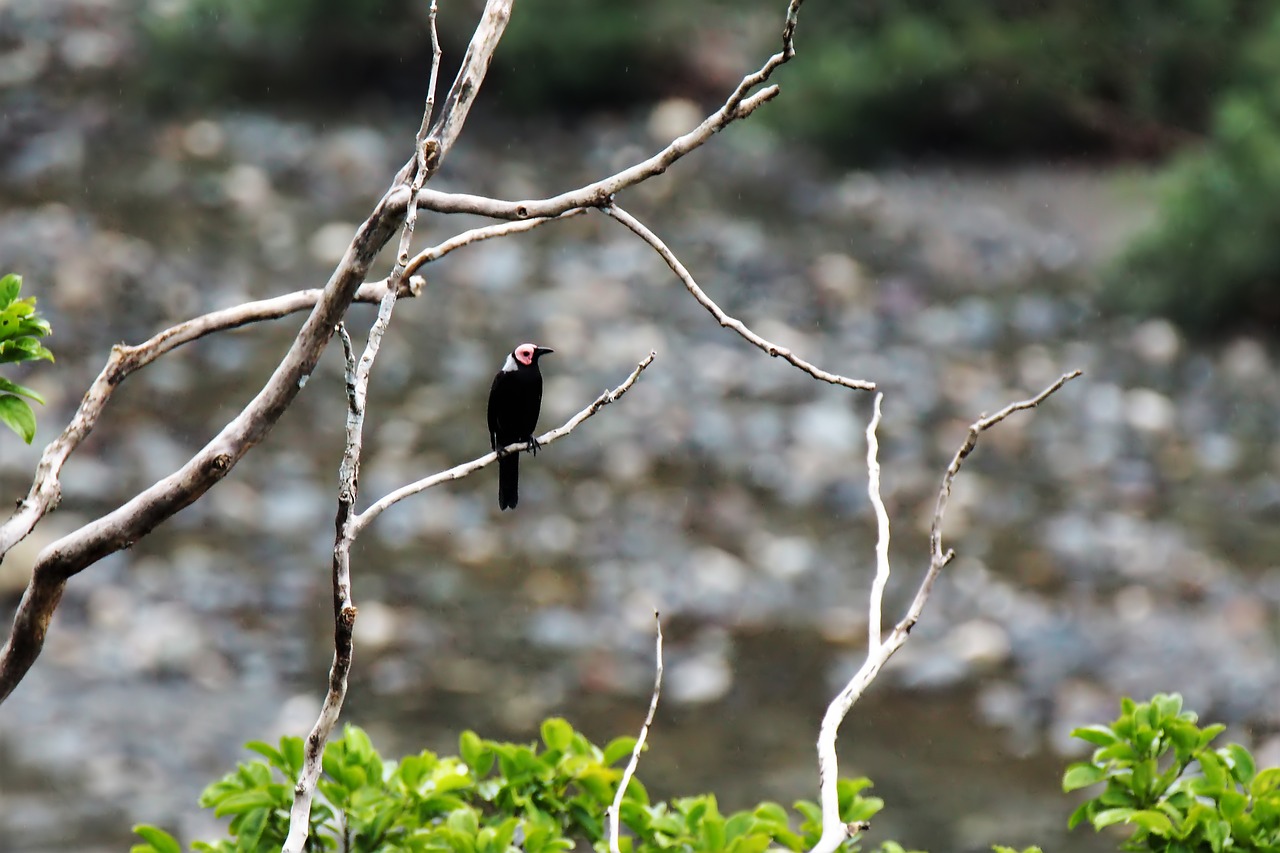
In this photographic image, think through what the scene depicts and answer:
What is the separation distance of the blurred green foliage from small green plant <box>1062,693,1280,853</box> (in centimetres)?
454

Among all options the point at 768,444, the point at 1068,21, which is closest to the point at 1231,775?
the point at 768,444

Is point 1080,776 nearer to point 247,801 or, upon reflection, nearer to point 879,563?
point 879,563

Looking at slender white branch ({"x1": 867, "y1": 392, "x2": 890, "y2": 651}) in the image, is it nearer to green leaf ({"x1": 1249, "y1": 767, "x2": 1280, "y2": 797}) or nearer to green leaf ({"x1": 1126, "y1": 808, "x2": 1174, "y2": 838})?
green leaf ({"x1": 1126, "y1": 808, "x2": 1174, "y2": 838})

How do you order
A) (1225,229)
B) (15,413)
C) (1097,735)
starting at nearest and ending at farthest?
(15,413), (1097,735), (1225,229)

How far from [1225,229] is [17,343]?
5.41 metres

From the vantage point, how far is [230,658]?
437 centimetres

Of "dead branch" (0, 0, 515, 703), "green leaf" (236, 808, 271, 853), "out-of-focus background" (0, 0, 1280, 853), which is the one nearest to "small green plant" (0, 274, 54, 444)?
"dead branch" (0, 0, 515, 703)

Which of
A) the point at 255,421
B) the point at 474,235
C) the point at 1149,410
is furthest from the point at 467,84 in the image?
the point at 1149,410

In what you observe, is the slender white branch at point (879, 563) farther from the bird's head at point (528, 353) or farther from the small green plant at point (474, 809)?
the bird's head at point (528, 353)

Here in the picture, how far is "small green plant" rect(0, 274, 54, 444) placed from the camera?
5.43ft

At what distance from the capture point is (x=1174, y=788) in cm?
191

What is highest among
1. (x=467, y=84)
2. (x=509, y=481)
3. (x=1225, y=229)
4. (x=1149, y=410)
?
(x=1225, y=229)

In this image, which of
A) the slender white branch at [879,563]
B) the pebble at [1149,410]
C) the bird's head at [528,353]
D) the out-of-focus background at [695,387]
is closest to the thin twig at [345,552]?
the slender white branch at [879,563]

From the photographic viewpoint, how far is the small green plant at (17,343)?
1655 millimetres
